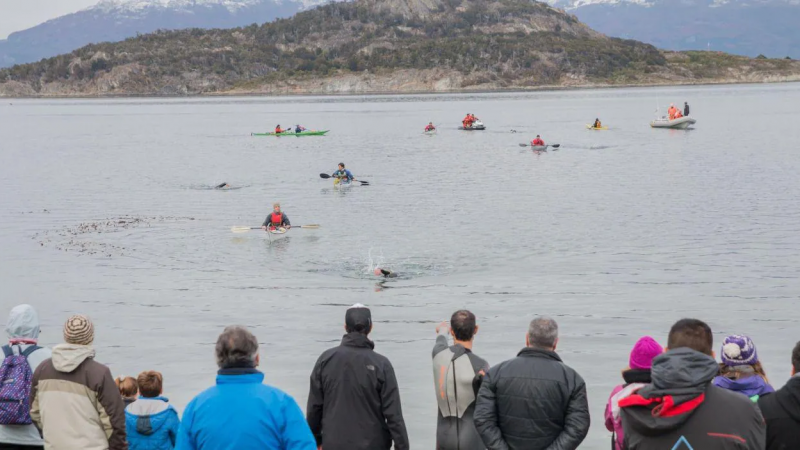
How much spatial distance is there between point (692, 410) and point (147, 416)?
508 centimetres

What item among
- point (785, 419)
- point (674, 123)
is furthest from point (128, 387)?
point (674, 123)

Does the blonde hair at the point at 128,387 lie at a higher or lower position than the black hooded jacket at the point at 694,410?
lower

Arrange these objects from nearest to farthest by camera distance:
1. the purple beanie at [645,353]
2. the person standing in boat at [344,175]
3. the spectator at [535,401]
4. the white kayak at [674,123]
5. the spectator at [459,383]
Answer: the purple beanie at [645,353] → the spectator at [535,401] → the spectator at [459,383] → the person standing in boat at [344,175] → the white kayak at [674,123]

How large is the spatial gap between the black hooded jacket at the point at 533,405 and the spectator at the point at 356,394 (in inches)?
36.4

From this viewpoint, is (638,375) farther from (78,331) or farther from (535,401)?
(78,331)

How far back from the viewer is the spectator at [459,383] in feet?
28.3

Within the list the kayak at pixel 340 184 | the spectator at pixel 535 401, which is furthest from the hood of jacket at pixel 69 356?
the kayak at pixel 340 184

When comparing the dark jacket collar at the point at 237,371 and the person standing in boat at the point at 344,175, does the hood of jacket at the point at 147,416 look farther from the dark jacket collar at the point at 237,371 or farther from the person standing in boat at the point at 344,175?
the person standing in boat at the point at 344,175

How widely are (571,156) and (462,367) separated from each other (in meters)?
60.8

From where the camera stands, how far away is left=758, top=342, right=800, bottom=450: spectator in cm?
718

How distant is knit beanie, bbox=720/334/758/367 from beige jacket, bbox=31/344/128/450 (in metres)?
5.23

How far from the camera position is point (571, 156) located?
223ft

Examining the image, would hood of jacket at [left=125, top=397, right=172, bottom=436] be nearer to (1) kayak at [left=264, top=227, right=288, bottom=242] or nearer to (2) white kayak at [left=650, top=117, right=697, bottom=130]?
(1) kayak at [left=264, top=227, right=288, bottom=242]

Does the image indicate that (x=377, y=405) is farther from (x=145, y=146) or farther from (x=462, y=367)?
(x=145, y=146)
